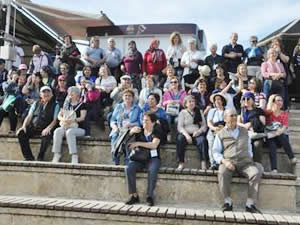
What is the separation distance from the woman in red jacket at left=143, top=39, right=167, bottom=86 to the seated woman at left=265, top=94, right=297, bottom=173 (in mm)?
2982

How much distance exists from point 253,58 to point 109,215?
212 inches

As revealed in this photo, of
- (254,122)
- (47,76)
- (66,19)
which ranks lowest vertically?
(254,122)

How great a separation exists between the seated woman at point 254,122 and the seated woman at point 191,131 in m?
0.55

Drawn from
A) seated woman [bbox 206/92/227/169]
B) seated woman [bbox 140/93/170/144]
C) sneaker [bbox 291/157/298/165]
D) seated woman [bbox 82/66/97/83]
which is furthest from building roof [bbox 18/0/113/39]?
sneaker [bbox 291/157/298/165]

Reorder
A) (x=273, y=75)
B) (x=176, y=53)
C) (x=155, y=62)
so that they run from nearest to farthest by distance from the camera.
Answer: (x=273, y=75) → (x=155, y=62) → (x=176, y=53)

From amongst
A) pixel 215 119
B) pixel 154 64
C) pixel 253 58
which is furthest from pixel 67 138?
pixel 253 58

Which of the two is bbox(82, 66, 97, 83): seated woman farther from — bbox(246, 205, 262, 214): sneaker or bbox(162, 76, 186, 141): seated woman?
bbox(246, 205, 262, 214): sneaker

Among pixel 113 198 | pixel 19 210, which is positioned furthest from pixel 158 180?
pixel 19 210

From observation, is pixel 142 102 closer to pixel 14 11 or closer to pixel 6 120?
pixel 6 120

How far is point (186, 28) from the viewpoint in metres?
12.3

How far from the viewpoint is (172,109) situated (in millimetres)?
7121

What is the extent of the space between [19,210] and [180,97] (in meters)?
3.40

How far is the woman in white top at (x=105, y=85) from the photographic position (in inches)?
313

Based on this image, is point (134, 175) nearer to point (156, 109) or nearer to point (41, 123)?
point (156, 109)
